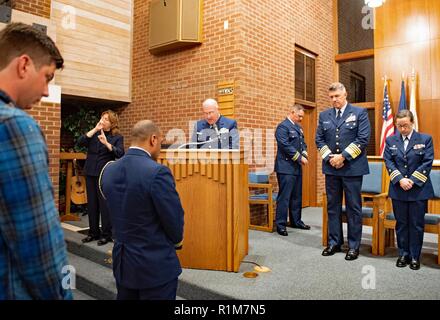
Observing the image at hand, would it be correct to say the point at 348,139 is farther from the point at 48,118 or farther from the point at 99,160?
the point at 48,118

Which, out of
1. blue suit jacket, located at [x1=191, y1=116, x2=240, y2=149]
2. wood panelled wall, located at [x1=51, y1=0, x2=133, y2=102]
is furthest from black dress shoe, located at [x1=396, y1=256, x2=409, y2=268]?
wood panelled wall, located at [x1=51, y1=0, x2=133, y2=102]

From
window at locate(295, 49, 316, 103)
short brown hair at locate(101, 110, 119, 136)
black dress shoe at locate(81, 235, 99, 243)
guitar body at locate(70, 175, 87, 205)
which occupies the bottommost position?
black dress shoe at locate(81, 235, 99, 243)

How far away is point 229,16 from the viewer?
5148 mm

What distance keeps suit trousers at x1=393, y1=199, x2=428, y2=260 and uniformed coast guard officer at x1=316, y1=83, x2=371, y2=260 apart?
0.34m

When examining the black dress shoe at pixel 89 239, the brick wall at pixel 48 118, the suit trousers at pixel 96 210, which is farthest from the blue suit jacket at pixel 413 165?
the brick wall at pixel 48 118

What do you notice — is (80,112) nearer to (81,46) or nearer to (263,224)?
(81,46)

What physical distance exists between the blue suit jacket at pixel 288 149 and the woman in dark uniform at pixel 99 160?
→ 80.2 inches

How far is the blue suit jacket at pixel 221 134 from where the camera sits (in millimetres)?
4039

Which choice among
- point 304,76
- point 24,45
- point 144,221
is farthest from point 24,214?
point 304,76

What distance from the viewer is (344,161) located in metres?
3.43

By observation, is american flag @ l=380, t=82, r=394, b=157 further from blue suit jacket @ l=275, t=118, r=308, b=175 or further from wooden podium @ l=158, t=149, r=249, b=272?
wooden podium @ l=158, t=149, r=249, b=272

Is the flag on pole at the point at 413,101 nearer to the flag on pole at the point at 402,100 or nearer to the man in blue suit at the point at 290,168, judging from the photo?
the flag on pole at the point at 402,100

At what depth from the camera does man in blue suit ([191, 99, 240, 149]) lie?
4.04 meters
